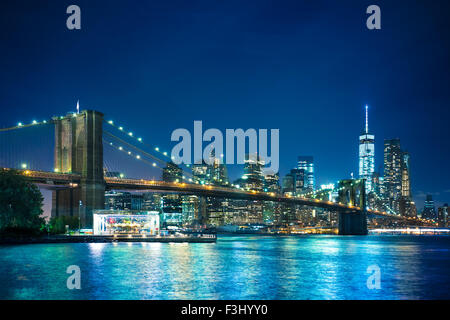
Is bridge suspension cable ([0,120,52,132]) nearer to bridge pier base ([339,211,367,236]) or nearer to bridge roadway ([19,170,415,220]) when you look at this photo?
bridge roadway ([19,170,415,220])

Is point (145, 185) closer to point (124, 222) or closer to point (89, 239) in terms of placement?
point (124, 222)

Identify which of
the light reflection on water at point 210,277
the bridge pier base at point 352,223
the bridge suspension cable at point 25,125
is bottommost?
the bridge pier base at point 352,223

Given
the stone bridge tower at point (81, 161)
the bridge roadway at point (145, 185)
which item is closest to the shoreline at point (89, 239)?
the stone bridge tower at point (81, 161)

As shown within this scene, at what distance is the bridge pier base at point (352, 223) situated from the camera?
126 m

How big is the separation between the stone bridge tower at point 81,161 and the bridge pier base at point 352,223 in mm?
67362

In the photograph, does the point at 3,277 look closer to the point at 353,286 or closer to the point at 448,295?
the point at 353,286

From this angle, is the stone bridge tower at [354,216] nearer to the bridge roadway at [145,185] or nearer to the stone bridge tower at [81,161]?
the bridge roadway at [145,185]

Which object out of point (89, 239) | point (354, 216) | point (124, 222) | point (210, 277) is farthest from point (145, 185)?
point (354, 216)

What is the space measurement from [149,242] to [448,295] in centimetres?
5186

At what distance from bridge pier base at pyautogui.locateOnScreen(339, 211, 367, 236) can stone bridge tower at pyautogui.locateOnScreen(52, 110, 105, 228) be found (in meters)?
67.4

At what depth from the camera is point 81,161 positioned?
82.1 meters

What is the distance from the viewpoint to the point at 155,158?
10294 cm

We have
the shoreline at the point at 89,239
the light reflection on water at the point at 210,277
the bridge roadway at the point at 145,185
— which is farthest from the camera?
the bridge roadway at the point at 145,185

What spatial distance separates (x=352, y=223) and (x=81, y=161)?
72.2 m
